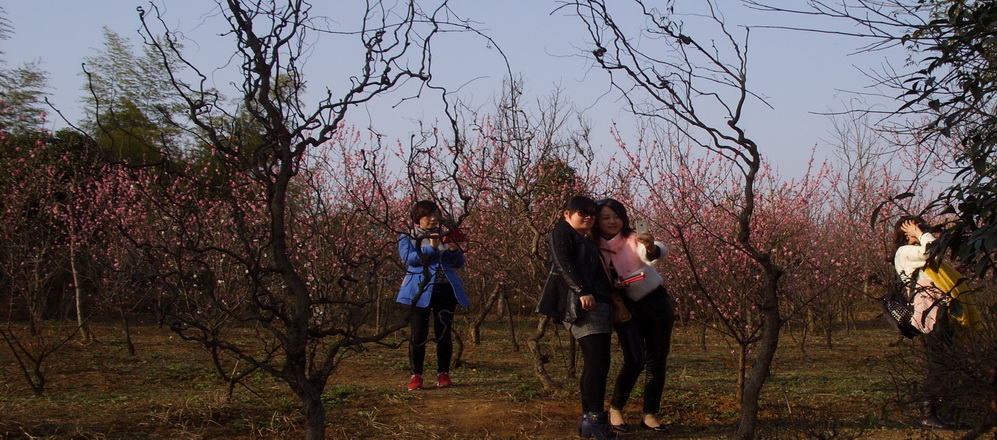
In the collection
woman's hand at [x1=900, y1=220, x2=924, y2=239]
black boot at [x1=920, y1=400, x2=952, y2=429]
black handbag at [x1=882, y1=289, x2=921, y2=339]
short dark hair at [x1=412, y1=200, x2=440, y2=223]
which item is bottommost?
black boot at [x1=920, y1=400, x2=952, y2=429]

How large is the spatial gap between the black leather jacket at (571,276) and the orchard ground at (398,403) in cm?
71

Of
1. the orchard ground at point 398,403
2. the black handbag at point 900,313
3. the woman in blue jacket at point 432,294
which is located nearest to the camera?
the orchard ground at point 398,403

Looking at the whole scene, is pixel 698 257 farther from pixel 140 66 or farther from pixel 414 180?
pixel 140 66

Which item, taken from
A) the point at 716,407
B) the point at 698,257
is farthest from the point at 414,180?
the point at 698,257

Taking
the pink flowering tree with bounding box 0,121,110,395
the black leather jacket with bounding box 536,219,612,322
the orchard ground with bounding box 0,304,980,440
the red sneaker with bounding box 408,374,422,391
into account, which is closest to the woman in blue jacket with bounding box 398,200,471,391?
the red sneaker with bounding box 408,374,422,391

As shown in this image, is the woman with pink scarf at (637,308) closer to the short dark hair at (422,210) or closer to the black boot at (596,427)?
the black boot at (596,427)

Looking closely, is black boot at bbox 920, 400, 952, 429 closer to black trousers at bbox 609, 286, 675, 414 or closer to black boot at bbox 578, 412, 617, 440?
black trousers at bbox 609, 286, 675, 414

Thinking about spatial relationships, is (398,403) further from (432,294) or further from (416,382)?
(432,294)

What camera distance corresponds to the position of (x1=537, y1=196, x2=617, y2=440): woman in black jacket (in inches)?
164

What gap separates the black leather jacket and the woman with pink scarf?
15 cm

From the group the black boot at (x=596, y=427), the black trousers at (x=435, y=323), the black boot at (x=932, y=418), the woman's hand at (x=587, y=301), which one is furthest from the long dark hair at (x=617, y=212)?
the black boot at (x=932, y=418)

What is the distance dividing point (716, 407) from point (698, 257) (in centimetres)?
475

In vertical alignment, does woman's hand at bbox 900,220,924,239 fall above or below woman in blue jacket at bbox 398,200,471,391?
above

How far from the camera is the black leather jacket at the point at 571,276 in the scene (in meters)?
4.16
